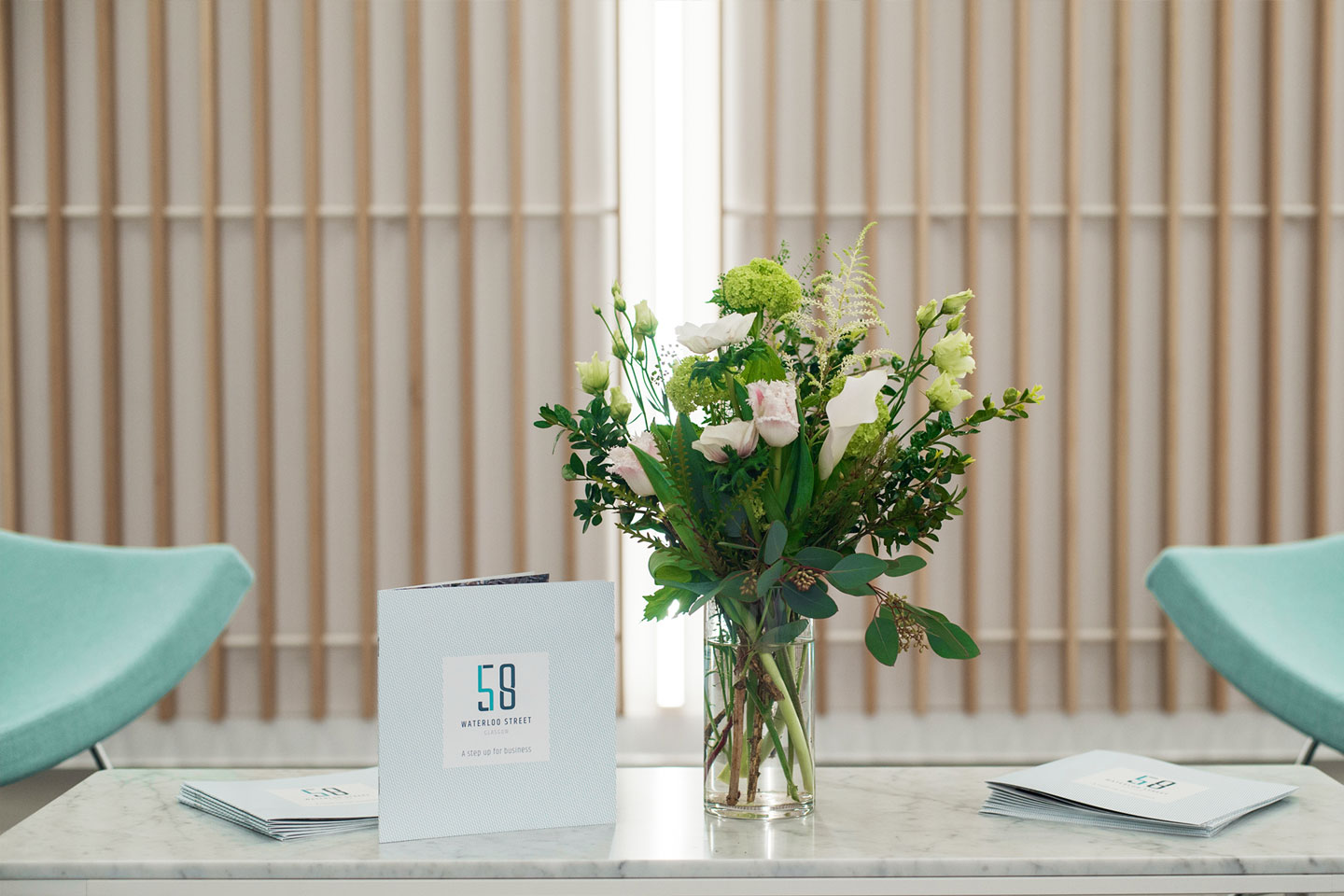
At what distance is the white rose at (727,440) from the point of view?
1106 mm

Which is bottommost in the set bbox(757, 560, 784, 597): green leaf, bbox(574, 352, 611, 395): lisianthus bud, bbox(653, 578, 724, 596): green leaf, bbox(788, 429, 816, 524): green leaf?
bbox(653, 578, 724, 596): green leaf

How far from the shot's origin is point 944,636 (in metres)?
1.16

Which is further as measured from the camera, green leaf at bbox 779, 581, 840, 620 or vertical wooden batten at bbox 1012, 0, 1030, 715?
vertical wooden batten at bbox 1012, 0, 1030, 715

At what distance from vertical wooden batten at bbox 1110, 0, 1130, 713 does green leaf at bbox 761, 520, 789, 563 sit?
210cm

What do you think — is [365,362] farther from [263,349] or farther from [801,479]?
[801,479]

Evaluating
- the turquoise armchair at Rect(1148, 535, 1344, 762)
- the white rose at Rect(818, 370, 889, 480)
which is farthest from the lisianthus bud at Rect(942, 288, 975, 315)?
the turquoise armchair at Rect(1148, 535, 1344, 762)

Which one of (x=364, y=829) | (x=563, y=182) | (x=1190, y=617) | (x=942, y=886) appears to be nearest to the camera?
(x=942, y=886)

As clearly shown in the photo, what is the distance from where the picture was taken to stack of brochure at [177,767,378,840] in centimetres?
114

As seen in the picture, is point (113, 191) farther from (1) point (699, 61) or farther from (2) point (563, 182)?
(1) point (699, 61)

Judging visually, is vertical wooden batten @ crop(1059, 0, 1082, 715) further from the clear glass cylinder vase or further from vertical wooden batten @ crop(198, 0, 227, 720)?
vertical wooden batten @ crop(198, 0, 227, 720)

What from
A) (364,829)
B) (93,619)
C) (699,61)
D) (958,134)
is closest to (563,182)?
(699,61)

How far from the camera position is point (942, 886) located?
104cm

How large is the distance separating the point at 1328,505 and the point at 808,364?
2425 millimetres

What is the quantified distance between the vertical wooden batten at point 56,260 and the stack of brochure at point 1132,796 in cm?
260
